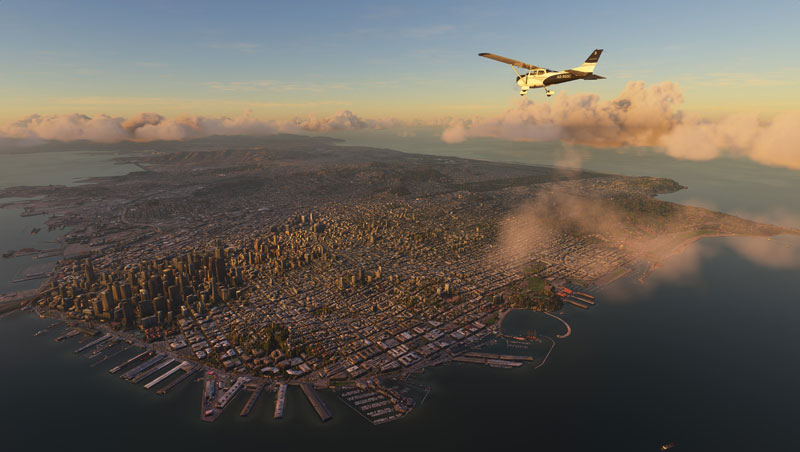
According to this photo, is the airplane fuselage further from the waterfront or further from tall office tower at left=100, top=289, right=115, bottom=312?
tall office tower at left=100, top=289, right=115, bottom=312

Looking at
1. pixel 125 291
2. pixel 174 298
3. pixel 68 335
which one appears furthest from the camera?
pixel 125 291

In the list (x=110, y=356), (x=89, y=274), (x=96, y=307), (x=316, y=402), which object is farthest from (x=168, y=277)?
(x=316, y=402)

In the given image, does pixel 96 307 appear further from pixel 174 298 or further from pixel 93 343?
pixel 174 298

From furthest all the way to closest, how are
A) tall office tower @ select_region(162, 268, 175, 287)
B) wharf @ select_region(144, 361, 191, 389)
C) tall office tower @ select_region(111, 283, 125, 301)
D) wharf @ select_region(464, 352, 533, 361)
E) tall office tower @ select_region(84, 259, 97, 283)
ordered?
tall office tower @ select_region(84, 259, 97, 283) → tall office tower @ select_region(162, 268, 175, 287) → tall office tower @ select_region(111, 283, 125, 301) → wharf @ select_region(464, 352, 533, 361) → wharf @ select_region(144, 361, 191, 389)

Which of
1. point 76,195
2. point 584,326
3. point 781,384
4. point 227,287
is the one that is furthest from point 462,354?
point 76,195

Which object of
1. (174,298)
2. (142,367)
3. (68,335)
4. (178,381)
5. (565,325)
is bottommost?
(178,381)

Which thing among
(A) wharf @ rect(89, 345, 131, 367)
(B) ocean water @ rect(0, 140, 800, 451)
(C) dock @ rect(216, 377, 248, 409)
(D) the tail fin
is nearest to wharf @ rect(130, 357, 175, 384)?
(B) ocean water @ rect(0, 140, 800, 451)
